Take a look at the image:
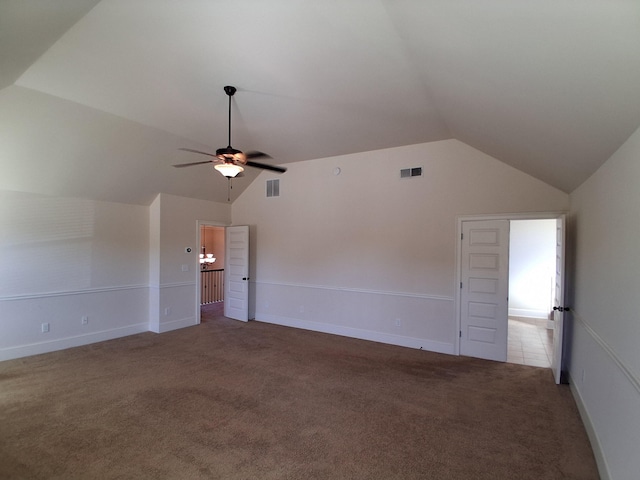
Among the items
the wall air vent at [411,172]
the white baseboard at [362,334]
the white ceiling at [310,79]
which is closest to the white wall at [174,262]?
the white ceiling at [310,79]

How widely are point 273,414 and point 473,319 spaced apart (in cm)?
322

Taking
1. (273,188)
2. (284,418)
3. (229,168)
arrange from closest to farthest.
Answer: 1. (284,418)
2. (229,168)
3. (273,188)

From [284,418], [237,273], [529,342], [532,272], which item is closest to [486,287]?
[529,342]

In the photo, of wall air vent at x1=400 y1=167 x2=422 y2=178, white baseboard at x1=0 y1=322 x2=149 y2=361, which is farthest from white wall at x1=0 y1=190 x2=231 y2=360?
wall air vent at x1=400 y1=167 x2=422 y2=178

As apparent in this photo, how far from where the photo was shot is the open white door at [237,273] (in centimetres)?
658

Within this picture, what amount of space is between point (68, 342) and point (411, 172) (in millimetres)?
6198

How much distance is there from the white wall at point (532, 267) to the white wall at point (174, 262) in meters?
7.04

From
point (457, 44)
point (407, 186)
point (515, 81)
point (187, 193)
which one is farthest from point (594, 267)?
point (187, 193)

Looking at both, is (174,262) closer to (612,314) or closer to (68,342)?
(68,342)

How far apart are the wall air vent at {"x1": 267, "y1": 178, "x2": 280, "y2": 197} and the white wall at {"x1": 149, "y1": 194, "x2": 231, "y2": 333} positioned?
143 cm

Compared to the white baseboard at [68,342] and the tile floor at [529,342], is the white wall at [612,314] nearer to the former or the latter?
the tile floor at [529,342]

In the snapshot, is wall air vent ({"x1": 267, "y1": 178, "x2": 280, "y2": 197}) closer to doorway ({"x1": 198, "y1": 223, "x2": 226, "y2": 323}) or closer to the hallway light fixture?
doorway ({"x1": 198, "y1": 223, "x2": 226, "y2": 323})

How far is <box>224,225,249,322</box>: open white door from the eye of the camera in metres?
6.58

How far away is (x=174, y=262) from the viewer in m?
6.11
